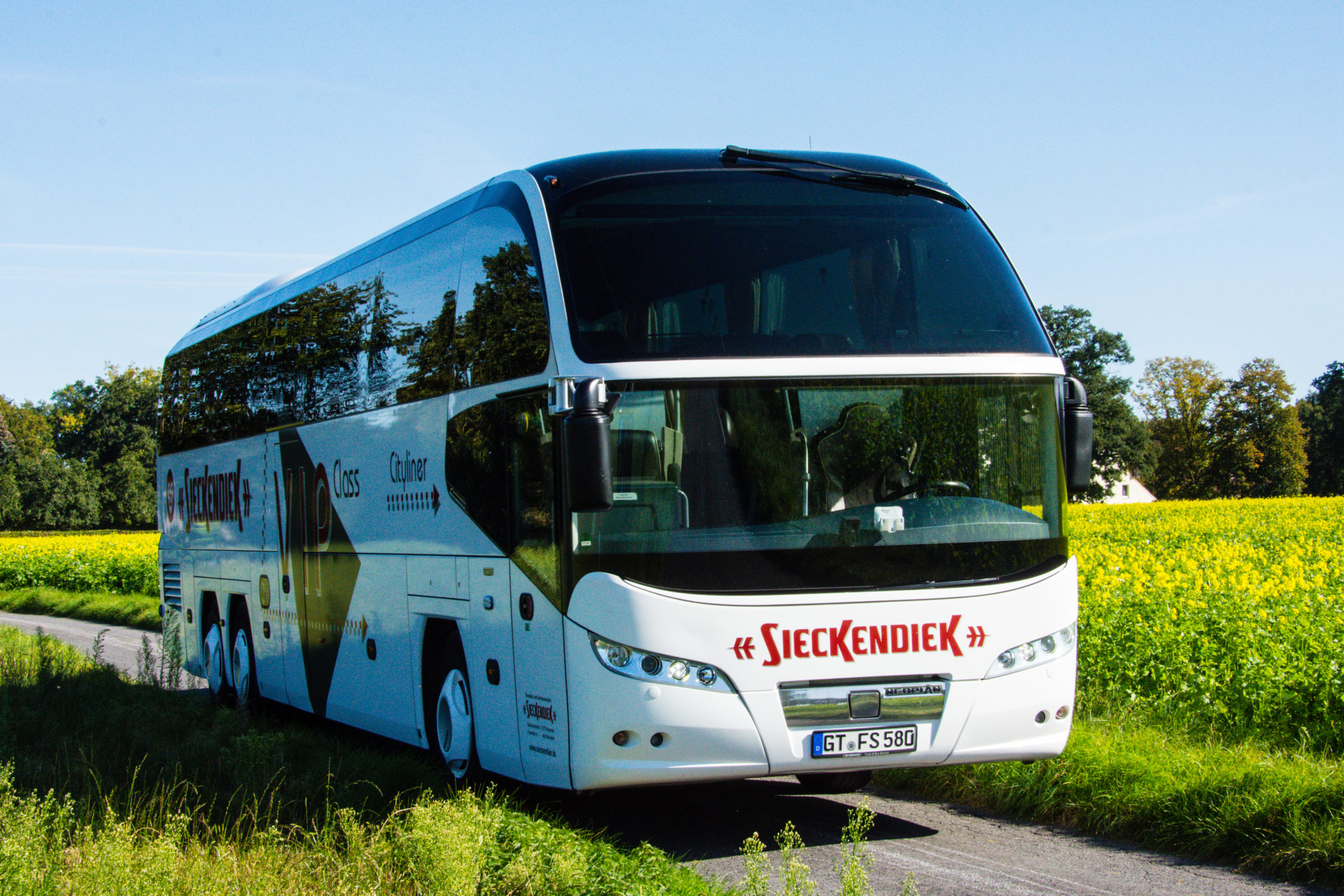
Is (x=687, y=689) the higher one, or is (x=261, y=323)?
(x=261, y=323)

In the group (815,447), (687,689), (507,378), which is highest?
(507,378)

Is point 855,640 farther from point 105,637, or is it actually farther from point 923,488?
point 105,637

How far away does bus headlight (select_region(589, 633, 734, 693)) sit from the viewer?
6.63 meters

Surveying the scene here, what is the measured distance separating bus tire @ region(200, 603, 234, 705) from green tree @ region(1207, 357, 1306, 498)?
9773 cm

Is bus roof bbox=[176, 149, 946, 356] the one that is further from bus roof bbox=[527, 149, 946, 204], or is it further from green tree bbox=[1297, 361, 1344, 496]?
green tree bbox=[1297, 361, 1344, 496]

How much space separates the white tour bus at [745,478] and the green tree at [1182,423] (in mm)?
99654

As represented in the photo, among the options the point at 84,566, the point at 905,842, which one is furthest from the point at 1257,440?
the point at 905,842

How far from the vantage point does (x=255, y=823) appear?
664 cm

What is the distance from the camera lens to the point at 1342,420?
104125 millimetres

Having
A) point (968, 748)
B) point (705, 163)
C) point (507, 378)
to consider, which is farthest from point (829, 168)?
point (968, 748)

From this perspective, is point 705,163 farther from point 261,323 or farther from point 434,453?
point 261,323

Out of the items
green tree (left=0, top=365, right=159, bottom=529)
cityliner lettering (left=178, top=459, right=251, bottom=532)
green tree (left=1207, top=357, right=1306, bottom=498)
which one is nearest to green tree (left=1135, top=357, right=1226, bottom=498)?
green tree (left=1207, top=357, right=1306, bottom=498)

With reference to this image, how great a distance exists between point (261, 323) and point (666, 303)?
711cm

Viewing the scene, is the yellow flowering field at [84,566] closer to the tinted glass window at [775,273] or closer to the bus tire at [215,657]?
the bus tire at [215,657]
